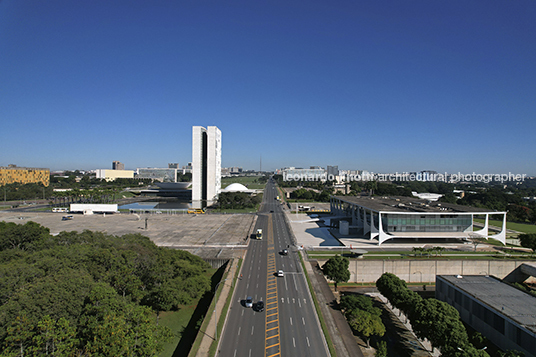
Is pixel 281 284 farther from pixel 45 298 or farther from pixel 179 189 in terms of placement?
pixel 179 189

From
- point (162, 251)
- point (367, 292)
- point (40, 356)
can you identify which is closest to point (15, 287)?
point (40, 356)

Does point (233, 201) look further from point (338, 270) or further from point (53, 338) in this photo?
point (53, 338)

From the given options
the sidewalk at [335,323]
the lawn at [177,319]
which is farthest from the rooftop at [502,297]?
the lawn at [177,319]

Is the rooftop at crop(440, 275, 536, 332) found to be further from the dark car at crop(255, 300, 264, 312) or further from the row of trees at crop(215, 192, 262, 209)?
the row of trees at crop(215, 192, 262, 209)

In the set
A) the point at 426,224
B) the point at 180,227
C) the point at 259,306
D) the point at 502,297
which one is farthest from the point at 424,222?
the point at 180,227

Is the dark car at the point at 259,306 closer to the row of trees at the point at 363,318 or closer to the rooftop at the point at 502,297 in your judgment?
the row of trees at the point at 363,318
